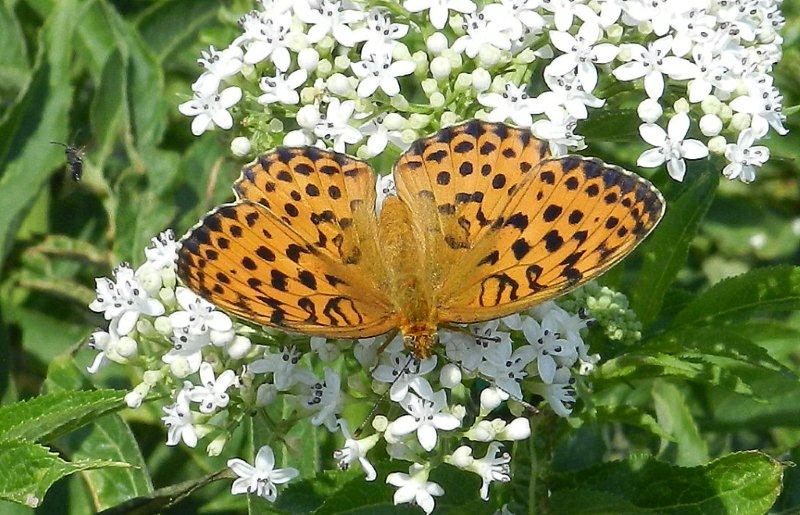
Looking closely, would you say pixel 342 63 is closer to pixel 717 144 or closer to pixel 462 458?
pixel 717 144

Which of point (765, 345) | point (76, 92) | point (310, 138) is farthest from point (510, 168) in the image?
point (76, 92)

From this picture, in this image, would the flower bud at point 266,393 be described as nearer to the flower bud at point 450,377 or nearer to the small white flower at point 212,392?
the small white flower at point 212,392

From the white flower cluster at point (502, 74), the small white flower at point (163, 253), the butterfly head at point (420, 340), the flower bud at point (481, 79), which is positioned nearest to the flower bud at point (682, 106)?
the white flower cluster at point (502, 74)

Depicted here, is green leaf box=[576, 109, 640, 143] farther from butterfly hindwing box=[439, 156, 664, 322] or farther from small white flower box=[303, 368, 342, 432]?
small white flower box=[303, 368, 342, 432]

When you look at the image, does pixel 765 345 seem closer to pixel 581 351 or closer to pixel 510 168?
pixel 581 351

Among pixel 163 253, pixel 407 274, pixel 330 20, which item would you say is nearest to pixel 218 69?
pixel 330 20

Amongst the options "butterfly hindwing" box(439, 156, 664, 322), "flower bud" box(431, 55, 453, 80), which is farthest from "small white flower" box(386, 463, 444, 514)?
"flower bud" box(431, 55, 453, 80)

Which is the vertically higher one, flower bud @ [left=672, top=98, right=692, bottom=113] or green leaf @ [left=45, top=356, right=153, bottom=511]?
flower bud @ [left=672, top=98, right=692, bottom=113]
